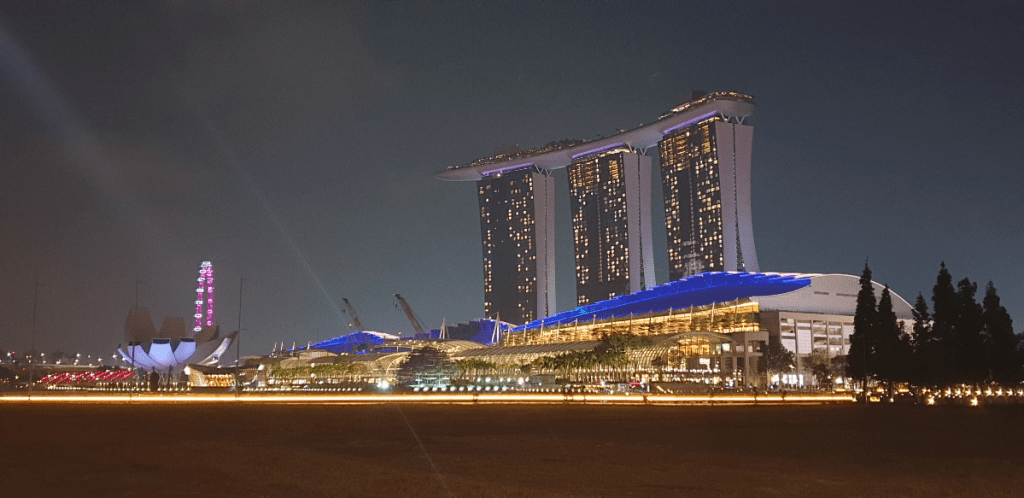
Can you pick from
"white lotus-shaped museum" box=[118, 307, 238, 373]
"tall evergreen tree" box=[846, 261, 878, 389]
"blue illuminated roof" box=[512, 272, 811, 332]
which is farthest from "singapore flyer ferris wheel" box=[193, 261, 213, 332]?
"tall evergreen tree" box=[846, 261, 878, 389]

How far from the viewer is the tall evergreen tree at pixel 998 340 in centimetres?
6078

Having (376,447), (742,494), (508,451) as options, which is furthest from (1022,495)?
(376,447)

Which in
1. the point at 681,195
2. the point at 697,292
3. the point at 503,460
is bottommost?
the point at 503,460

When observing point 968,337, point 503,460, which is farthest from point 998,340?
point 503,460

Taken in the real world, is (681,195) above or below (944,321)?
above

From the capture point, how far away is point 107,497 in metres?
10.8

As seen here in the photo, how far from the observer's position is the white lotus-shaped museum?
143750mm

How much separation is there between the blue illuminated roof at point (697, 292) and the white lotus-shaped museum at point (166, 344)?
64.4 m

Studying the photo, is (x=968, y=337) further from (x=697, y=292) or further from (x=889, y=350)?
(x=697, y=292)

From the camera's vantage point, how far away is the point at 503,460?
15359 millimetres

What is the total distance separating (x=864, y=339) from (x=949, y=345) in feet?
19.5

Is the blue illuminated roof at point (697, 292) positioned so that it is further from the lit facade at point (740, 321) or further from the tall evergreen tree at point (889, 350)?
the tall evergreen tree at point (889, 350)

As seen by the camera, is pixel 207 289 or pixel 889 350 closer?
pixel 889 350

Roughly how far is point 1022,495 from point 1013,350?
58.7m
